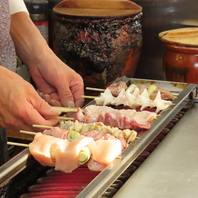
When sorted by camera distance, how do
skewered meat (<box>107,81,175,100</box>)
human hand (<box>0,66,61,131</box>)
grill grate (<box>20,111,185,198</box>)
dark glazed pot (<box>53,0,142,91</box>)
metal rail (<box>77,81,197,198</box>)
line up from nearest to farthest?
metal rail (<box>77,81,197,198</box>) < grill grate (<box>20,111,185,198</box>) < human hand (<box>0,66,61,131</box>) < skewered meat (<box>107,81,175,100</box>) < dark glazed pot (<box>53,0,142,91</box>)

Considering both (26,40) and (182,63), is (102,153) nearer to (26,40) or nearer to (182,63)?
(26,40)

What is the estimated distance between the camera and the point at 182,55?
3223 millimetres

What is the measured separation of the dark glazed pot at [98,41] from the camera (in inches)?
130

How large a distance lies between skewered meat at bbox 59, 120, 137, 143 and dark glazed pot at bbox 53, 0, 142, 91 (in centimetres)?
161

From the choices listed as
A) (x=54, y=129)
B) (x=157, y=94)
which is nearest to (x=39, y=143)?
(x=54, y=129)

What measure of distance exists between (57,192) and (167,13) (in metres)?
2.84

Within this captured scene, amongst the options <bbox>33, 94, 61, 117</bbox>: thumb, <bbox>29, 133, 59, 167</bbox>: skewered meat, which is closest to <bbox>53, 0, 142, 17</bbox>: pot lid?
<bbox>33, 94, 61, 117</bbox>: thumb

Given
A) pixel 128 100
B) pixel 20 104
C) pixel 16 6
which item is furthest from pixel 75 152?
pixel 16 6

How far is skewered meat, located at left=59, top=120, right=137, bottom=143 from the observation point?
64.2 inches

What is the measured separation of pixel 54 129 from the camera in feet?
5.42

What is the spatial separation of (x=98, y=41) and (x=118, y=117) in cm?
158

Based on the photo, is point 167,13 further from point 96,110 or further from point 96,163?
point 96,163

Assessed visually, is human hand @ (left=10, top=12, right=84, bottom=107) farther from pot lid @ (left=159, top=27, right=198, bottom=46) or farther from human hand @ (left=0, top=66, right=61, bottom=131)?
pot lid @ (left=159, top=27, right=198, bottom=46)

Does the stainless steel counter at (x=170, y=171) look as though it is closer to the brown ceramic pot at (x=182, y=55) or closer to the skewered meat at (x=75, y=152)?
the skewered meat at (x=75, y=152)
